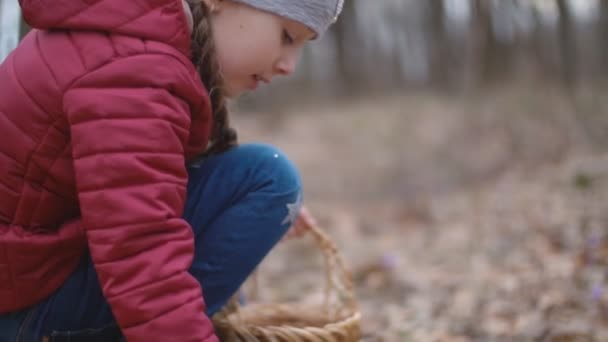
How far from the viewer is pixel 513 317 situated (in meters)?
2.29

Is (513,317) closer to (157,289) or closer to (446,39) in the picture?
(157,289)

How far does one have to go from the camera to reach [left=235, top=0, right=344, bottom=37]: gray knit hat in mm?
1318

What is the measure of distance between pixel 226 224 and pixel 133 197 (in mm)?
381

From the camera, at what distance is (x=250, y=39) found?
4.43 ft

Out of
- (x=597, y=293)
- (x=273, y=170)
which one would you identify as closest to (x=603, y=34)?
(x=597, y=293)

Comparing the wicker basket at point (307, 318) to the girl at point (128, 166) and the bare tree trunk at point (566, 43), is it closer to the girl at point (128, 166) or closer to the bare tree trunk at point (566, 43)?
the girl at point (128, 166)

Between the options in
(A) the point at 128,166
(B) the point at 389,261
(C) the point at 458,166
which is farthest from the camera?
(C) the point at 458,166

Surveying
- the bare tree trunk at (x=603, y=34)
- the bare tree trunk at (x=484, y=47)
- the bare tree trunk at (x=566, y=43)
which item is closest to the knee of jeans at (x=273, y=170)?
the bare tree trunk at (x=484, y=47)

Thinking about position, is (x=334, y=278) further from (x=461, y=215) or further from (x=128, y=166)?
(x=461, y=215)

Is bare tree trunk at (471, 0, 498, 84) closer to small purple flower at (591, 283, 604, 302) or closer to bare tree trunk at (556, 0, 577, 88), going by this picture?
bare tree trunk at (556, 0, 577, 88)

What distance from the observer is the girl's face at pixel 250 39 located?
1336mm

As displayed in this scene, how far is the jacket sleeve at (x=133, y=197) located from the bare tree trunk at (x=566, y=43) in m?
7.88

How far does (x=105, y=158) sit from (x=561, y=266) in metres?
2.08

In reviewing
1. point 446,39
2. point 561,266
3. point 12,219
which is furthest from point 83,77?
point 446,39
